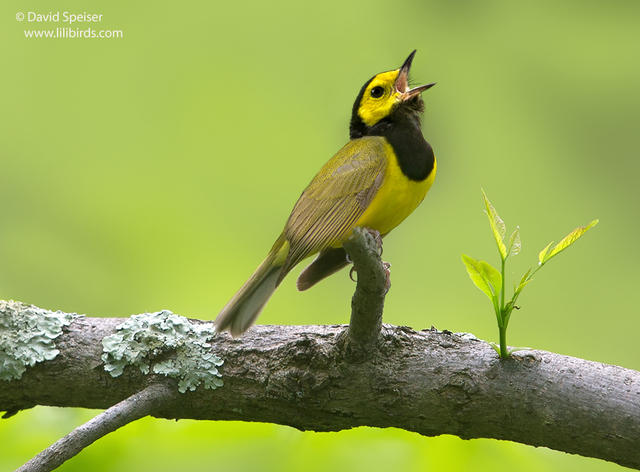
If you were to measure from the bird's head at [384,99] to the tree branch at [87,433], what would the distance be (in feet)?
6.39

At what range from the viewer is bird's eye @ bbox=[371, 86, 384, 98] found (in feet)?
13.3

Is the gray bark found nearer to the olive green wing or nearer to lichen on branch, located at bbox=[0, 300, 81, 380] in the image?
lichen on branch, located at bbox=[0, 300, 81, 380]

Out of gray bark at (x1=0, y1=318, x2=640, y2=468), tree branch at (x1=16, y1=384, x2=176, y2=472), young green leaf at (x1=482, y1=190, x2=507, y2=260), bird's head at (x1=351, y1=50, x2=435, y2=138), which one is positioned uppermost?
bird's head at (x1=351, y1=50, x2=435, y2=138)

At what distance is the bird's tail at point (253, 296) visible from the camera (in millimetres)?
3053

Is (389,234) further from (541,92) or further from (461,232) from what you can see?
(541,92)

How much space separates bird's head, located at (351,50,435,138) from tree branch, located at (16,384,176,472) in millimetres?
1947

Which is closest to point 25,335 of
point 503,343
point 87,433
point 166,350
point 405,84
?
point 166,350

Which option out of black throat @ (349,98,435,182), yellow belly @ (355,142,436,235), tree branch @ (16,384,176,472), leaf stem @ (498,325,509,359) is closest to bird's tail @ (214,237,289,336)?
yellow belly @ (355,142,436,235)

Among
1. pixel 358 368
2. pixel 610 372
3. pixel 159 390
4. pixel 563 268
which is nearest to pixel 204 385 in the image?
pixel 159 390

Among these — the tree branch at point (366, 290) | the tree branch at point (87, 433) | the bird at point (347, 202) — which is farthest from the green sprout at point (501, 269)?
the tree branch at point (87, 433)

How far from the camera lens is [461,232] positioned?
12.8ft

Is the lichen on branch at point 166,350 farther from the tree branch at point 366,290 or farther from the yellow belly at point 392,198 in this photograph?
the yellow belly at point 392,198

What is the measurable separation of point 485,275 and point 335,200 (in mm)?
1162

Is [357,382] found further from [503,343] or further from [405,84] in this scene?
[405,84]
